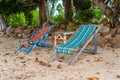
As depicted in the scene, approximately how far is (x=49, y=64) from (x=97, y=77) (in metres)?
1.41

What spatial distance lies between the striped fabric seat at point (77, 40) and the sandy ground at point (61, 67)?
1.13 feet

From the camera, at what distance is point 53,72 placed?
482 centimetres

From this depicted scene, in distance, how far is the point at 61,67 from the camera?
5.21 meters

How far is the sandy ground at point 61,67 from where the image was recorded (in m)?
4.53

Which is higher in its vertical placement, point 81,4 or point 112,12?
point 81,4

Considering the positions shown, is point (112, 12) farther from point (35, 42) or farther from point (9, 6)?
point (9, 6)

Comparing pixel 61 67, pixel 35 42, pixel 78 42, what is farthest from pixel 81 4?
pixel 61 67

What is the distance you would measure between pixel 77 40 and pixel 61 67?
112 cm

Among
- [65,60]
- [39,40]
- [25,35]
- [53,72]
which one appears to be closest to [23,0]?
[25,35]

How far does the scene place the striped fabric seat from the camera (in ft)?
18.2

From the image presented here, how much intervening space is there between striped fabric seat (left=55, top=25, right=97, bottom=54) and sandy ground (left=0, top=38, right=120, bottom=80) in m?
0.34

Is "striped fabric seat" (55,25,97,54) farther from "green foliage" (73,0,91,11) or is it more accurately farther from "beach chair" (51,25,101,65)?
"green foliage" (73,0,91,11)

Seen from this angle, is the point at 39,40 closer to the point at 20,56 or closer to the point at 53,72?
the point at 20,56

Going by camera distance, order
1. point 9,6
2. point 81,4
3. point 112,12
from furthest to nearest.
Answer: point 81,4 < point 9,6 < point 112,12
